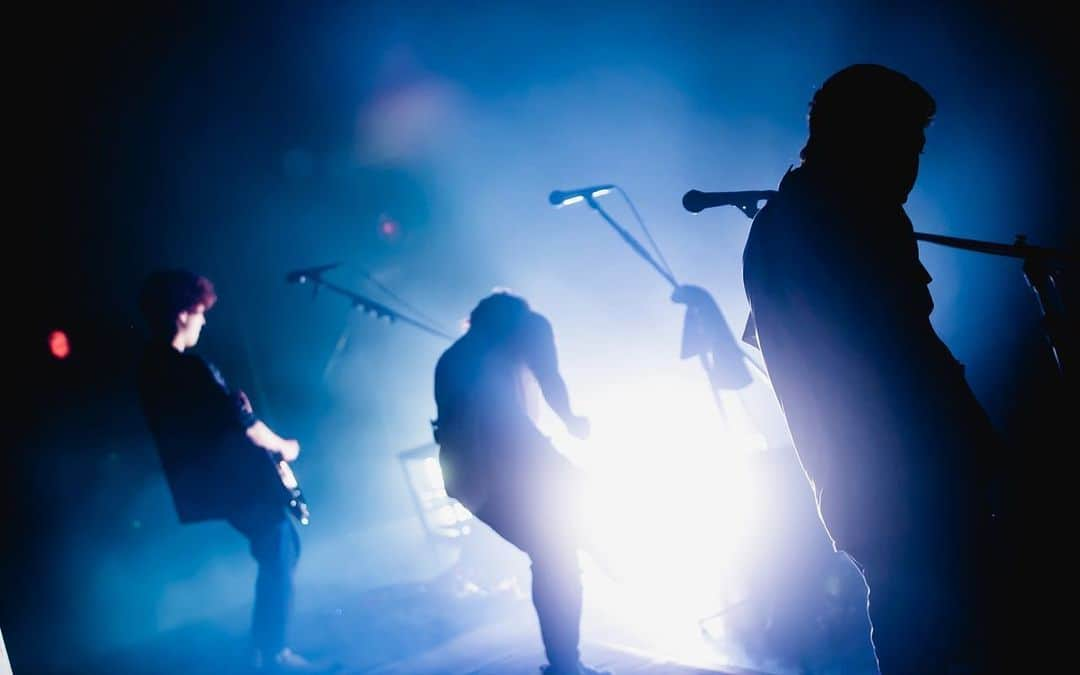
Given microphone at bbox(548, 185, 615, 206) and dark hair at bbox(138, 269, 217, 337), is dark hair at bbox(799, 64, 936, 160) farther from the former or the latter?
dark hair at bbox(138, 269, 217, 337)

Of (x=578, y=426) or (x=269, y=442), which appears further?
(x=269, y=442)

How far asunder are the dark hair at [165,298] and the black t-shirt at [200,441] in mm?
148

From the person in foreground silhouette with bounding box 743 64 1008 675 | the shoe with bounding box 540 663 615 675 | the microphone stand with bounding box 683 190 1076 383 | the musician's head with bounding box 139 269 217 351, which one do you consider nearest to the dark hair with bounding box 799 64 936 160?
the person in foreground silhouette with bounding box 743 64 1008 675

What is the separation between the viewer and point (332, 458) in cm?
1004

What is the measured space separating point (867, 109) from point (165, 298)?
3.73 meters

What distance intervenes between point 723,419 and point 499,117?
14.1 ft

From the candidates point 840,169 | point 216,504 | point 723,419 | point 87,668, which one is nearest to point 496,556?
point 723,419

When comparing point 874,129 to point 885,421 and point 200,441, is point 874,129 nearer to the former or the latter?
point 885,421

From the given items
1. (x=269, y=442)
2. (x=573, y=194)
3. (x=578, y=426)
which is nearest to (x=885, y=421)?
(x=578, y=426)

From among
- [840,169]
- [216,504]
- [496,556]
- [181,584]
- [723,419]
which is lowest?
[181,584]

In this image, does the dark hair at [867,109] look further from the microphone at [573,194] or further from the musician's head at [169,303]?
the musician's head at [169,303]

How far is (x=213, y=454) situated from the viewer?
3326 mm

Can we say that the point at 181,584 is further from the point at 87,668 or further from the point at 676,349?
the point at 676,349

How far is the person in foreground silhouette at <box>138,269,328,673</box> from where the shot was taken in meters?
3.25
